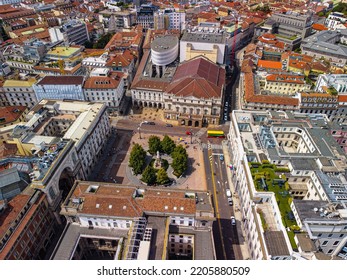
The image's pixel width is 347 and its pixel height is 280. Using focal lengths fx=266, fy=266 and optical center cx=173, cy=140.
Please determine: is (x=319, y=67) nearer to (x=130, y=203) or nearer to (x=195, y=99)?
(x=195, y=99)

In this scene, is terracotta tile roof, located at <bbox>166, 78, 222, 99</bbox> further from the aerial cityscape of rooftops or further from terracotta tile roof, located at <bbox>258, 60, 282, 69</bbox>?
terracotta tile roof, located at <bbox>258, 60, 282, 69</bbox>

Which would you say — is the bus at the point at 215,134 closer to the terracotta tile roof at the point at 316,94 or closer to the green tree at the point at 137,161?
the green tree at the point at 137,161

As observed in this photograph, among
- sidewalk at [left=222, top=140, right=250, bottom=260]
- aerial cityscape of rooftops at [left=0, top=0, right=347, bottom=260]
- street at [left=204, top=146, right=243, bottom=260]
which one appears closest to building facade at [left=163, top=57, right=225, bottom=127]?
aerial cityscape of rooftops at [left=0, top=0, right=347, bottom=260]

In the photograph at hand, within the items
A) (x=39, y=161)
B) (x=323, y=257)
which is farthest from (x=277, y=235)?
(x=39, y=161)

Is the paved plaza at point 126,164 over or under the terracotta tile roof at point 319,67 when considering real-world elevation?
under

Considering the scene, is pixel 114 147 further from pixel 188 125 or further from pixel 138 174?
pixel 188 125

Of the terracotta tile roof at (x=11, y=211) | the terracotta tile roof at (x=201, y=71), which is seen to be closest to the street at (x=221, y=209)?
the terracotta tile roof at (x=201, y=71)

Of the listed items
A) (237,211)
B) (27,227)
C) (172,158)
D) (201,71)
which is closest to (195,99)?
(201,71)
